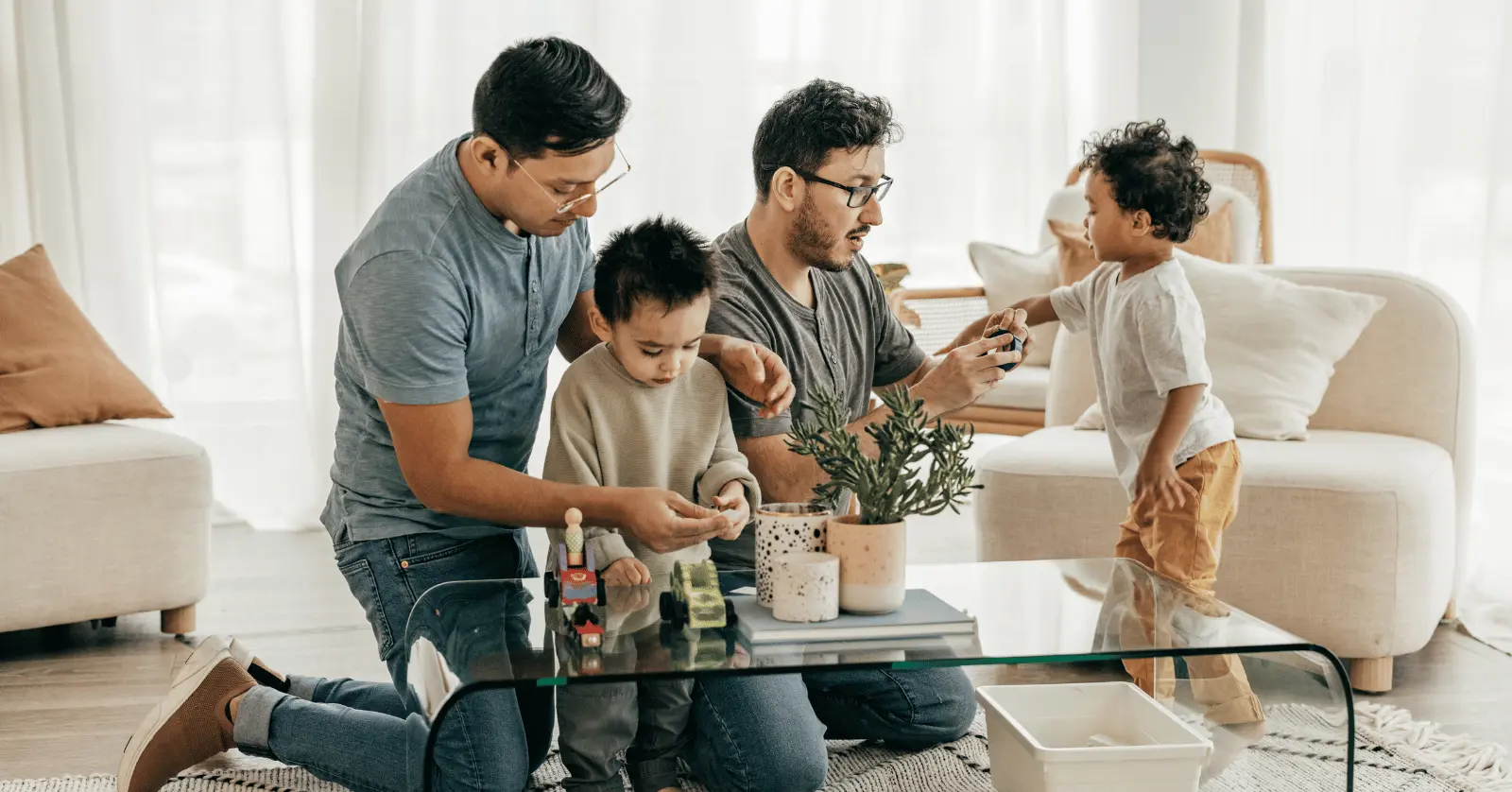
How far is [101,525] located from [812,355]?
1573mm

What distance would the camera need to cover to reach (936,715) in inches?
83.6

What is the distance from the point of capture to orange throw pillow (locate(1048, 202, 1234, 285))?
3535 mm

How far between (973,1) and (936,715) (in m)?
3.08

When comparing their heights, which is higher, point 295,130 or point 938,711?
point 295,130

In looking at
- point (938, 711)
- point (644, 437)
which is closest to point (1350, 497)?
point (938, 711)

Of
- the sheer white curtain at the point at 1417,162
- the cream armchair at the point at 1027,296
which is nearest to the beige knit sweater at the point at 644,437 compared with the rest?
the sheer white curtain at the point at 1417,162

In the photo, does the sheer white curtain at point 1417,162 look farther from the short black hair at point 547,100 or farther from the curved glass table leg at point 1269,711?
the short black hair at point 547,100

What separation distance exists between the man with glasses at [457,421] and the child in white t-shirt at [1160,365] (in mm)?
664

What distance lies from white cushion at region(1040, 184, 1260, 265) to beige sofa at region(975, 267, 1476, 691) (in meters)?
0.78

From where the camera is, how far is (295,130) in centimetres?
420

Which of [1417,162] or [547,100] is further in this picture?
[1417,162]

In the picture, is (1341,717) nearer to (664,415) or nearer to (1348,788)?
(1348,788)

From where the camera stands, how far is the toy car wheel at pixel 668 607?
150 centimetres

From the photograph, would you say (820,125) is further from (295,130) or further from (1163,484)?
(295,130)
